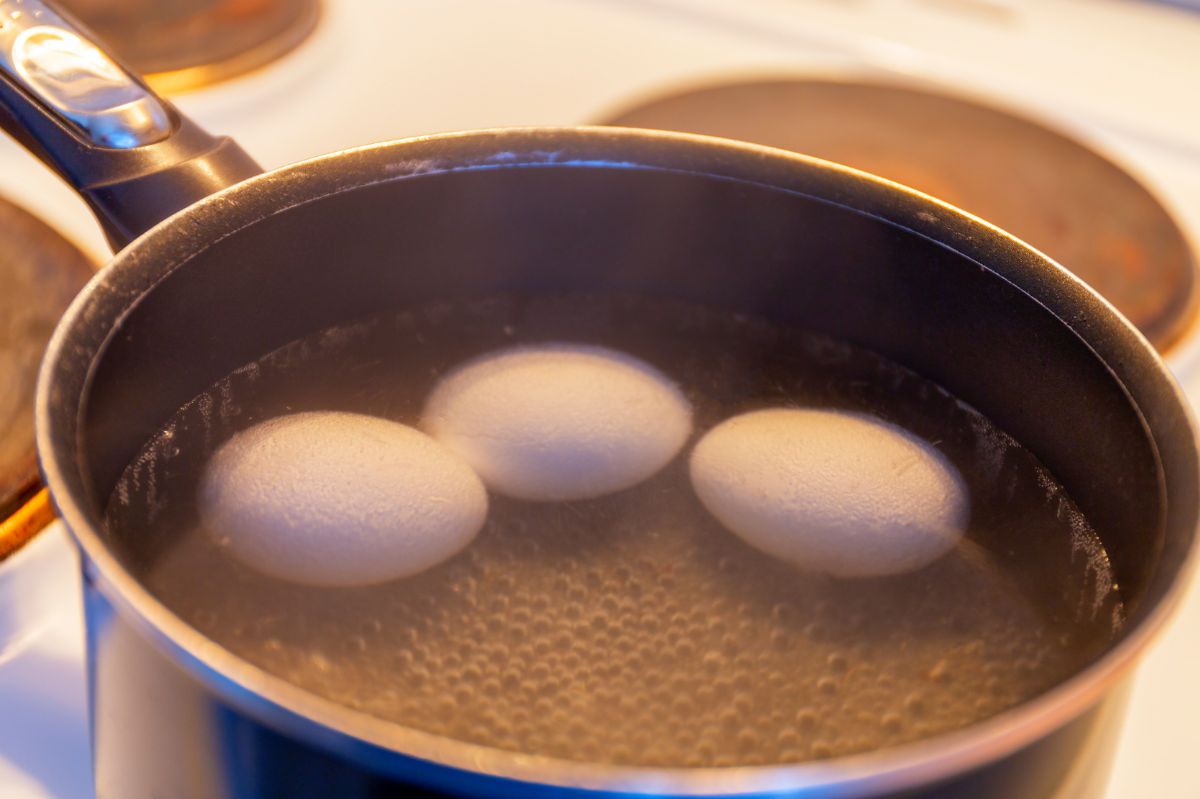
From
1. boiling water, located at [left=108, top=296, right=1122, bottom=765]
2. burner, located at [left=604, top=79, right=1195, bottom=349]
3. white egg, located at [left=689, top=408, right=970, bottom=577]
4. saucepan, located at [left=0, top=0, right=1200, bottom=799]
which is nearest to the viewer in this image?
saucepan, located at [left=0, top=0, right=1200, bottom=799]

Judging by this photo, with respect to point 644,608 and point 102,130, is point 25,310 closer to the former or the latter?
point 102,130

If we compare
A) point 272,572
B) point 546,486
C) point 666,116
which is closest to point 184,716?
point 272,572

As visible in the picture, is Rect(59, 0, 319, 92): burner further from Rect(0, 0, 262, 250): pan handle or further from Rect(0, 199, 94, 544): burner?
Rect(0, 0, 262, 250): pan handle

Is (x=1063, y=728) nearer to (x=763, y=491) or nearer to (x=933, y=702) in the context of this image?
(x=933, y=702)

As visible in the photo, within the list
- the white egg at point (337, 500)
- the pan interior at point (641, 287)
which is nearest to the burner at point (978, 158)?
the pan interior at point (641, 287)

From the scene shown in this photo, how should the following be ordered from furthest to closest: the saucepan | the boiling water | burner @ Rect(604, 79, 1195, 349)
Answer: burner @ Rect(604, 79, 1195, 349), the boiling water, the saucepan

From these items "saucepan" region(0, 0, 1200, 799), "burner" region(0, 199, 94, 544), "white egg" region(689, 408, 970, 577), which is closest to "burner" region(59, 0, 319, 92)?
"burner" region(0, 199, 94, 544)
